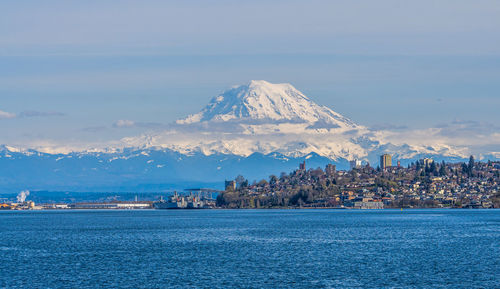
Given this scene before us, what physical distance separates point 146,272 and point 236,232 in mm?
58674

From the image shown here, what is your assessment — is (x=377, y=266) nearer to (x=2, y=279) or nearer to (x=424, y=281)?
(x=424, y=281)

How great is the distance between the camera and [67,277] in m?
74.0

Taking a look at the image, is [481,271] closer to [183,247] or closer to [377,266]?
[377,266]

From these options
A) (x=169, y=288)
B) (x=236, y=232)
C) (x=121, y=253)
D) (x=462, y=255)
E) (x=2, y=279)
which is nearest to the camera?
(x=169, y=288)

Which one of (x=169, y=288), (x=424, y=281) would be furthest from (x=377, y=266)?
(x=169, y=288)

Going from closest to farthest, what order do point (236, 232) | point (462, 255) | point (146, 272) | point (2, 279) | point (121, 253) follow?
point (2, 279) → point (146, 272) → point (462, 255) → point (121, 253) → point (236, 232)

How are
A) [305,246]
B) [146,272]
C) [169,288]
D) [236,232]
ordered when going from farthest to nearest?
[236,232] < [305,246] < [146,272] < [169,288]

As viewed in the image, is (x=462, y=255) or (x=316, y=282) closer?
(x=316, y=282)

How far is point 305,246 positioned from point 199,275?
29.8 m

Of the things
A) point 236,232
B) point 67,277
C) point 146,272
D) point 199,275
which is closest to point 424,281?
point 199,275

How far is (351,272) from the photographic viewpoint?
7531 centimetres

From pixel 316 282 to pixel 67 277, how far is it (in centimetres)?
2158

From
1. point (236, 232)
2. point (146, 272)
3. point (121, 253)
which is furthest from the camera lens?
point (236, 232)

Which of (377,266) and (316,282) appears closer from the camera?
(316,282)
